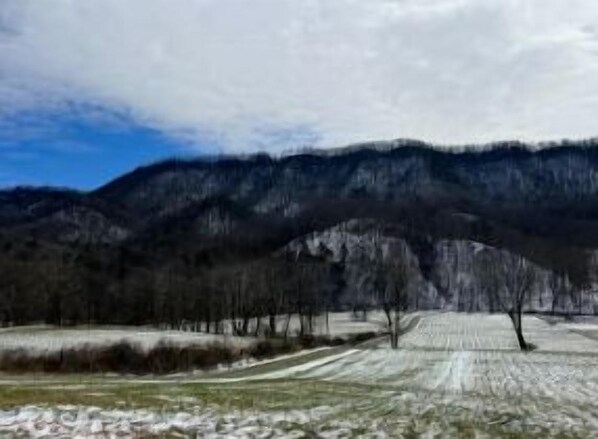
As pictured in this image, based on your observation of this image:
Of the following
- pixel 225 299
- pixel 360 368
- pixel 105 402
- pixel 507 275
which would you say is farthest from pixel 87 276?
pixel 105 402

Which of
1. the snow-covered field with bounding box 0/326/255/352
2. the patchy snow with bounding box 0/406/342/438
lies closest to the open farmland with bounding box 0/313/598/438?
the patchy snow with bounding box 0/406/342/438

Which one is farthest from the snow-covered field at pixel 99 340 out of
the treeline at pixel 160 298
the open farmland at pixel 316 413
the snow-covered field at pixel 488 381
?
the treeline at pixel 160 298

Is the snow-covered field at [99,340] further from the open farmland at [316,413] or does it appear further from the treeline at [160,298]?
the treeline at [160,298]

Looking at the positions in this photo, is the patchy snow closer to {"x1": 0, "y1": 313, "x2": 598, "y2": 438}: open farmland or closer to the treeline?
{"x1": 0, "y1": 313, "x2": 598, "y2": 438}: open farmland

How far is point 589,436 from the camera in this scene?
57.0 feet

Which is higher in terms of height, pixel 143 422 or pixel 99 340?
pixel 143 422

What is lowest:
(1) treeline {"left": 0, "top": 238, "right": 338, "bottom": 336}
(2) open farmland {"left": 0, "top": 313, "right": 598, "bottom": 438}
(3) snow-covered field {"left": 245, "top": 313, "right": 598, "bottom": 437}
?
(3) snow-covered field {"left": 245, "top": 313, "right": 598, "bottom": 437}

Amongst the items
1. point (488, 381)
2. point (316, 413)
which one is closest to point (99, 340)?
point (488, 381)

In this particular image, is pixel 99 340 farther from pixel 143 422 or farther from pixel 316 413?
pixel 143 422

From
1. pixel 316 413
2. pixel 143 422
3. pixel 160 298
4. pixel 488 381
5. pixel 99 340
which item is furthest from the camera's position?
pixel 160 298

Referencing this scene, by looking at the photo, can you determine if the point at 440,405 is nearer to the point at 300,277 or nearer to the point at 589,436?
the point at 589,436

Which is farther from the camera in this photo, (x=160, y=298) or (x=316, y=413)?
(x=160, y=298)

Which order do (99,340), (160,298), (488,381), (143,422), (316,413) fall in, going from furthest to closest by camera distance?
(160,298) → (99,340) → (488,381) → (316,413) → (143,422)

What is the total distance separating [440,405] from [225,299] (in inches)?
5604
